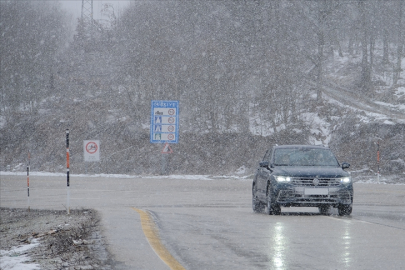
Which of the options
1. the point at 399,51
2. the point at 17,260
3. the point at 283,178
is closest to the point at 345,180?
the point at 283,178

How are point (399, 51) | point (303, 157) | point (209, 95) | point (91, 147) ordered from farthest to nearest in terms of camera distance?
point (399, 51) → point (209, 95) → point (91, 147) → point (303, 157)

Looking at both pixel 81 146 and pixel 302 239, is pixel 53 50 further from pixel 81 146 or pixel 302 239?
pixel 302 239

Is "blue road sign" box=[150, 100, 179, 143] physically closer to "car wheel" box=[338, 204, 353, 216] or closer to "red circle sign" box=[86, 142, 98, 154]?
"red circle sign" box=[86, 142, 98, 154]

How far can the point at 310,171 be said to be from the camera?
1344cm

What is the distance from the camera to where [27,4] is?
232ft

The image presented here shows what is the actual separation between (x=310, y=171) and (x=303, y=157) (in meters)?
1.21

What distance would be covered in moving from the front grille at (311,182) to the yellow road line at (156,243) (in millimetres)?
3368

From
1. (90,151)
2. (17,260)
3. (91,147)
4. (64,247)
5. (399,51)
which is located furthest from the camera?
(399,51)

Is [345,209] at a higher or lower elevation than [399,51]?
lower

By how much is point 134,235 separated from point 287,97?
38.2 metres

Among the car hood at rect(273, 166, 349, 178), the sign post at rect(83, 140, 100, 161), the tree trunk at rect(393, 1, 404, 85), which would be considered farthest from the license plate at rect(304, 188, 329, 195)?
the tree trunk at rect(393, 1, 404, 85)

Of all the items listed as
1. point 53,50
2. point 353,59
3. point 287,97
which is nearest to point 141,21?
point 53,50

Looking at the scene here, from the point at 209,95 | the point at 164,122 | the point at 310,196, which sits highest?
the point at 209,95

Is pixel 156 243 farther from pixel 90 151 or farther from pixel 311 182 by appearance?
pixel 90 151
